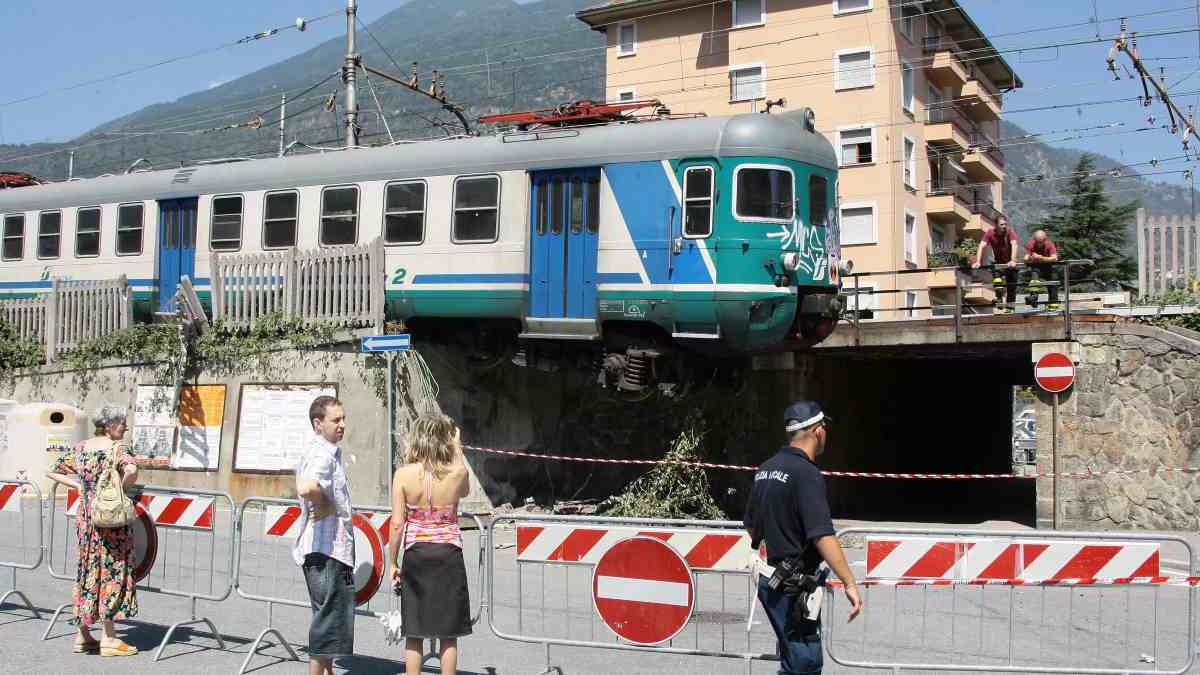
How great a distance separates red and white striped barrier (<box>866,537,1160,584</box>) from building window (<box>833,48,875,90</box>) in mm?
33314

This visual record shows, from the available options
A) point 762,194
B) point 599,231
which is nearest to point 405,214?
point 599,231

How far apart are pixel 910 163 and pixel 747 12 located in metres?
7.57

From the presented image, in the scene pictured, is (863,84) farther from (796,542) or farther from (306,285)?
(796,542)

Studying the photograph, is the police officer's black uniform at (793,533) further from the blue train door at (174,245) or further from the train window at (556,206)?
the blue train door at (174,245)

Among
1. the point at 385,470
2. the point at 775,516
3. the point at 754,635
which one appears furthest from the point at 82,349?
the point at 775,516

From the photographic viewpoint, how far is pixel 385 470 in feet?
52.0

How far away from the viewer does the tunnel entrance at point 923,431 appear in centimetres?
2017

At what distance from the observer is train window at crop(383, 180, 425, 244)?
55.7ft

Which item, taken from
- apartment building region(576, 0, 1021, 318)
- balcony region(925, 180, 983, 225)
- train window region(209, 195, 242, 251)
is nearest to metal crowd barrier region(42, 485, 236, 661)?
train window region(209, 195, 242, 251)

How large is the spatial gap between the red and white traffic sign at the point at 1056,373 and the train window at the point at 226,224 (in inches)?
472

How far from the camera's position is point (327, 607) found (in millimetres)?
6926

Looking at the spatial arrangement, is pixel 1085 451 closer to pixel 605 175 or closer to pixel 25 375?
pixel 605 175

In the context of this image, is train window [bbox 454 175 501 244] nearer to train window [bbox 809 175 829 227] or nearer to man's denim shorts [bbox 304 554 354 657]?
train window [bbox 809 175 829 227]

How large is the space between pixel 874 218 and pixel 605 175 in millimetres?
24746
